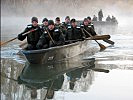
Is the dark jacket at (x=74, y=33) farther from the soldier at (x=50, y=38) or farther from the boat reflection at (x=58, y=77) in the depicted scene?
the soldier at (x=50, y=38)

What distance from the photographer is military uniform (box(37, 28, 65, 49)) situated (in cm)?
1416

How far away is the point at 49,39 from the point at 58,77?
2101 mm

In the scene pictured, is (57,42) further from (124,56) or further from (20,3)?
(20,3)

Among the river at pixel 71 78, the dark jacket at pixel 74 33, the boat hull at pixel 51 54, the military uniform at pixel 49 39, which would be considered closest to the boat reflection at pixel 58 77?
the river at pixel 71 78

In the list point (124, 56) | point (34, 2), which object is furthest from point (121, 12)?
point (124, 56)

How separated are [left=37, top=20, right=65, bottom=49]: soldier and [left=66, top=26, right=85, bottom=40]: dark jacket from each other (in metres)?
1.99

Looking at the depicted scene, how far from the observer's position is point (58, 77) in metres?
12.5

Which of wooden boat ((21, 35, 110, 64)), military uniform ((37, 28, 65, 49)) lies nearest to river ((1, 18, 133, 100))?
wooden boat ((21, 35, 110, 64))

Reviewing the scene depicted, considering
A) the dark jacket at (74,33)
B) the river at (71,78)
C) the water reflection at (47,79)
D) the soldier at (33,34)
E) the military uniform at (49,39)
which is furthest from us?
the dark jacket at (74,33)

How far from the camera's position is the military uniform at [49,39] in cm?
1416

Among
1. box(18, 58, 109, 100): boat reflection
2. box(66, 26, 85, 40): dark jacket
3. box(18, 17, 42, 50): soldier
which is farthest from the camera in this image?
box(66, 26, 85, 40): dark jacket

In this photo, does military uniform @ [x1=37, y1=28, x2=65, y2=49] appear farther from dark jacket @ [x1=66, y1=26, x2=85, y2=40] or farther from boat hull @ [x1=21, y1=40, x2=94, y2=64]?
dark jacket @ [x1=66, y1=26, x2=85, y2=40]

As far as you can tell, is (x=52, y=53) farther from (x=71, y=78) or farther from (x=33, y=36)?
(x=71, y=78)

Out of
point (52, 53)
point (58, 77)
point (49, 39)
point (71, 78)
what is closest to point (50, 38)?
point (49, 39)
